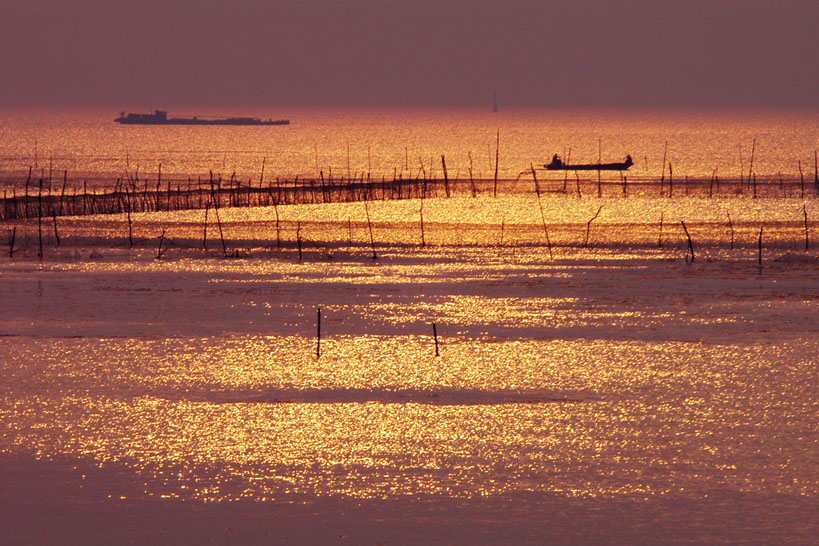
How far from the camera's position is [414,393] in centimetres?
1160

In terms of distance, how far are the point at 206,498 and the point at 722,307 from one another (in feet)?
35.3

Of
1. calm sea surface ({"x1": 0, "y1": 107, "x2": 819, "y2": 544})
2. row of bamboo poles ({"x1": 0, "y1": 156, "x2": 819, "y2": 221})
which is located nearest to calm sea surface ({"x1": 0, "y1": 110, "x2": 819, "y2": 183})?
row of bamboo poles ({"x1": 0, "y1": 156, "x2": 819, "y2": 221})

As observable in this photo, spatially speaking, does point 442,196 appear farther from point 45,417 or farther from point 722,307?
point 45,417

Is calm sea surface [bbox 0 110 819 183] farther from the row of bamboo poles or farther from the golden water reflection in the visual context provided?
the golden water reflection

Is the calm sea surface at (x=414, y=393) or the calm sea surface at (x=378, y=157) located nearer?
the calm sea surface at (x=414, y=393)

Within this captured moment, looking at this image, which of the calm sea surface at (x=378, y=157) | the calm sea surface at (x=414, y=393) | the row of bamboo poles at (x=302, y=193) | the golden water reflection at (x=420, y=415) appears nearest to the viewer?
the calm sea surface at (x=414, y=393)

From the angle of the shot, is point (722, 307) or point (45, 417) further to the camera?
point (722, 307)

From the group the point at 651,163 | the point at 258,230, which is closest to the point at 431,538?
the point at 258,230

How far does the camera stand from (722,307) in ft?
55.9

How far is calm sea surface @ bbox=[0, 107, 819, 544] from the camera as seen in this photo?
8258 millimetres

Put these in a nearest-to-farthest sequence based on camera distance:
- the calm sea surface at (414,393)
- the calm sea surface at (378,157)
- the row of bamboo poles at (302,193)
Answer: the calm sea surface at (414,393), the row of bamboo poles at (302,193), the calm sea surface at (378,157)

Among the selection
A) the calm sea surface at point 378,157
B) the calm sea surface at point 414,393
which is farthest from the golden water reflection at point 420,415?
the calm sea surface at point 378,157

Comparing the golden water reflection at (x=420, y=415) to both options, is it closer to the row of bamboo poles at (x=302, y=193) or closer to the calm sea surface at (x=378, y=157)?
the row of bamboo poles at (x=302, y=193)

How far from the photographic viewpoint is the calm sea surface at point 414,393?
826cm
